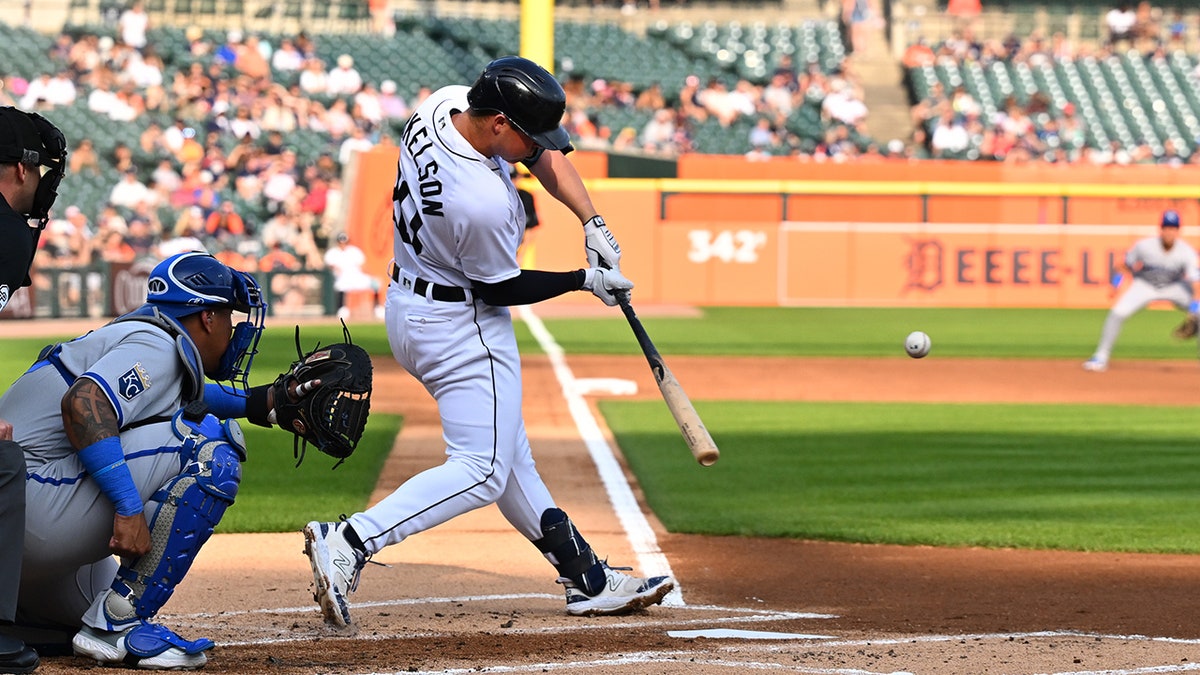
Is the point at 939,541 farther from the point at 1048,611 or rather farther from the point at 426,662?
the point at 426,662

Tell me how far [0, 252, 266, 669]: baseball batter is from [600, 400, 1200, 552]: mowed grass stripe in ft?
11.5

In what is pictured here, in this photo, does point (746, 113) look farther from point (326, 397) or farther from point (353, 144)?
point (326, 397)

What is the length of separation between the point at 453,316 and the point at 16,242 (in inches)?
57.8

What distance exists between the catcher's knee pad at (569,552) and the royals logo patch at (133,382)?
65.0 inches

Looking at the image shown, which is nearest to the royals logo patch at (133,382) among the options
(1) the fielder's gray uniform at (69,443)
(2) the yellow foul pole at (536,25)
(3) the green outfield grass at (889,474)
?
(1) the fielder's gray uniform at (69,443)

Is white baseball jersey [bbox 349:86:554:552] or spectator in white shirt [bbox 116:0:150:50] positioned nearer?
white baseball jersey [bbox 349:86:554:552]

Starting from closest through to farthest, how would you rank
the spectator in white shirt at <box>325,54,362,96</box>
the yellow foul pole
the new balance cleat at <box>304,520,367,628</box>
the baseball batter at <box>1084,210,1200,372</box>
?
the new balance cleat at <box>304,520,367,628</box> < the baseball batter at <box>1084,210,1200,372</box> < the yellow foul pole < the spectator in white shirt at <box>325,54,362,96</box>

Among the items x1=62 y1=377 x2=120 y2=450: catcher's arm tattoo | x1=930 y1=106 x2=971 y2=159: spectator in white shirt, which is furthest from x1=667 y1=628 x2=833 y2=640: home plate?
x1=930 y1=106 x2=971 y2=159: spectator in white shirt

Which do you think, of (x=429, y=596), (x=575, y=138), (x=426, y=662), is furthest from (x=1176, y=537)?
(x=575, y=138)

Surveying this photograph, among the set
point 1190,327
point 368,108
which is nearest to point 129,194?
point 368,108

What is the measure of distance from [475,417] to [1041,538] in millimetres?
3456

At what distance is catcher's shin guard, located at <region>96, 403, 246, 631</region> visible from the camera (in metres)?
4.51

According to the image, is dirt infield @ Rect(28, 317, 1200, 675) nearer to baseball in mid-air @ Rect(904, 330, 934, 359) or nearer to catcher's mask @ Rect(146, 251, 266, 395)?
catcher's mask @ Rect(146, 251, 266, 395)

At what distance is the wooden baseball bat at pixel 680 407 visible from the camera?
5371 mm
